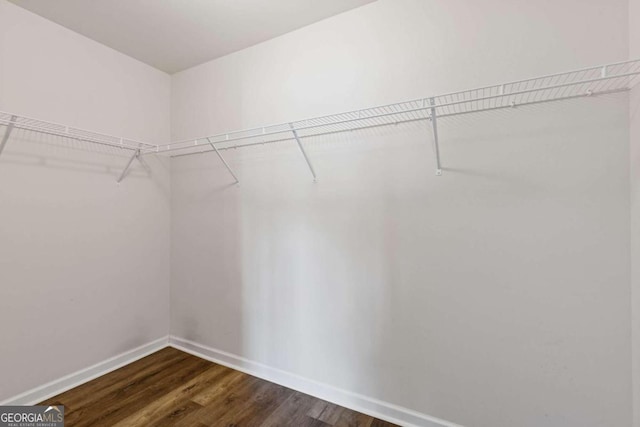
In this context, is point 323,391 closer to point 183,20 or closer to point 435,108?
point 435,108

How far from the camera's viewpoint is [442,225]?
1.51 m

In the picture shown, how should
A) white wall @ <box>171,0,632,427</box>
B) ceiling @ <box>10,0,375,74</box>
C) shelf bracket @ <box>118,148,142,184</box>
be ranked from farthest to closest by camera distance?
shelf bracket @ <box>118,148,142,184</box>
ceiling @ <box>10,0,375,74</box>
white wall @ <box>171,0,632,427</box>

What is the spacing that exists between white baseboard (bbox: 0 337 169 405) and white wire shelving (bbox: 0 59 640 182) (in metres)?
1.42

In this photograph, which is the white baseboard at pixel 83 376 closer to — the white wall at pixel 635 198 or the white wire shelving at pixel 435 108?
the white wire shelving at pixel 435 108

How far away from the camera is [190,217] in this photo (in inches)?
97.7

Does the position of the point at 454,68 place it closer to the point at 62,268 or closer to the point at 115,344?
the point at 62,268

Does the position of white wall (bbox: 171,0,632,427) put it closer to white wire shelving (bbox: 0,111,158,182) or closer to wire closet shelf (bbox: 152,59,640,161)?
wire closet shelf (bbox: 152,59,640,161)

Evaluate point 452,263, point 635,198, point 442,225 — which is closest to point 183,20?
point 442,225

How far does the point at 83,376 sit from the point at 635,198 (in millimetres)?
3283

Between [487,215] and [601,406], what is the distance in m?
0.93

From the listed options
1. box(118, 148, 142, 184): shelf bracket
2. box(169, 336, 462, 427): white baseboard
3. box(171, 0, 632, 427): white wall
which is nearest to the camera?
box(171, 0, 632, 427): white wall

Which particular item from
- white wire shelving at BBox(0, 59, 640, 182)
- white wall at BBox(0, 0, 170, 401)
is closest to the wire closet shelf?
white wire shelving at BBox(0, 59, 640, 182)

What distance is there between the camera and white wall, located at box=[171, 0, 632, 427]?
4.06ft

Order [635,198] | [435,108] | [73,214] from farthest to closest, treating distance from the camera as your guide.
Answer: [73,214] → [435,108] → [635,198]
